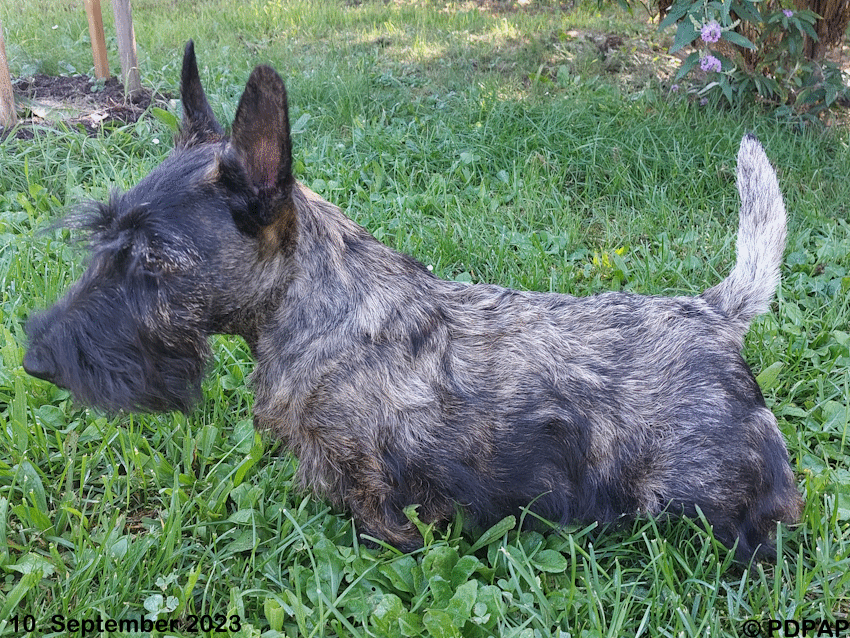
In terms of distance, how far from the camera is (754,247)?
2473mm

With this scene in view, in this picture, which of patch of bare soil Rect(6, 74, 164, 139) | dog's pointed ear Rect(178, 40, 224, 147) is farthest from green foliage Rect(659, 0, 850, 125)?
patch of bare soil Rect(6, 74, 164, 139)

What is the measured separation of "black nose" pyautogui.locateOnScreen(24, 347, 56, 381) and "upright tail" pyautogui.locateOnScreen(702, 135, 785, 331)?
2.16m

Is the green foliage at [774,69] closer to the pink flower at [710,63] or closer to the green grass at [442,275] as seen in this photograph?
the pink flower at [710,63]

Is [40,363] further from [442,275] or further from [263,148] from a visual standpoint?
[442,275]

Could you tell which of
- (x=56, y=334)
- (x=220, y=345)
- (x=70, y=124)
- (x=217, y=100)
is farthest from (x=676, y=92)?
(x=56, y=334)

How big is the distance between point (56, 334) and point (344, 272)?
849 millimetres

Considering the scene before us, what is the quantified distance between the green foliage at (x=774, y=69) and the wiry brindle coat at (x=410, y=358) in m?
2.54

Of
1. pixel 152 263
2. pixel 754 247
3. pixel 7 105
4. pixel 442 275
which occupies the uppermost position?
pixel 7 105

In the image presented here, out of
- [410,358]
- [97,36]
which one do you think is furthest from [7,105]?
[410,358]

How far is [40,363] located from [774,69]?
17.3ft

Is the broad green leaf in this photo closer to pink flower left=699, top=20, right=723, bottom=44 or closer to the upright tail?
the upright tail

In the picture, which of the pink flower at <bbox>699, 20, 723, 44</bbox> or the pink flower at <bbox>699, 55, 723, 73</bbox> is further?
the pink flower at <bbox>699, 55, 723, 73</bbox>

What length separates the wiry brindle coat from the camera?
6.51ft

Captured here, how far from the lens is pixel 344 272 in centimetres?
215
